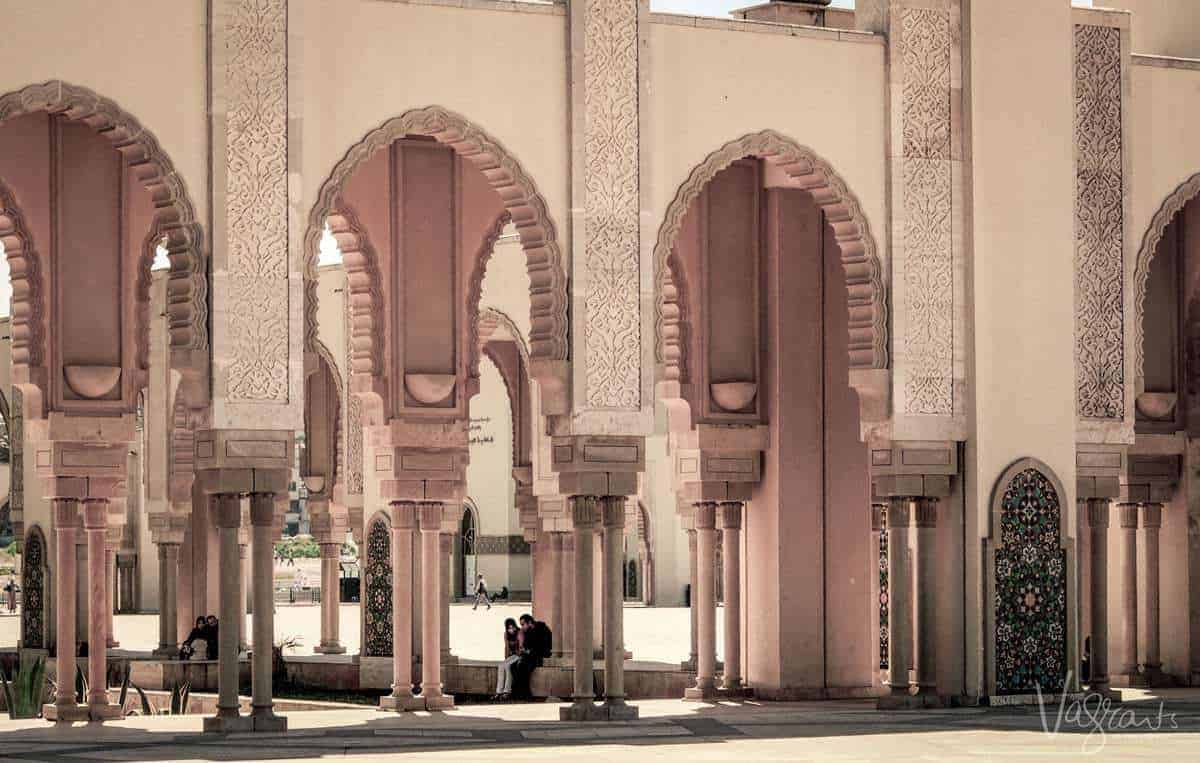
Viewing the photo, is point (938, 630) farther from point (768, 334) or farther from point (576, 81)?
point (576, 81)

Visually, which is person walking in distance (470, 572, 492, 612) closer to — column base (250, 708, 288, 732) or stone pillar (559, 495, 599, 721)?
stone pillar (559, 495, 599, 721)

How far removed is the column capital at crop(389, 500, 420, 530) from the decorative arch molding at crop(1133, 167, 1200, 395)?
450 cm

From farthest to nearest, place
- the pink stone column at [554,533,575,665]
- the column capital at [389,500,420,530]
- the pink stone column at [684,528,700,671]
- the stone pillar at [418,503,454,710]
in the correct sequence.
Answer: the pink stone column at [554,533,575,665], the pink stone column at [684,528,700,671], the column capital at [389,500,420,530], the stone pillar at [418,503,454,710]

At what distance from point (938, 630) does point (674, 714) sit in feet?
5.10

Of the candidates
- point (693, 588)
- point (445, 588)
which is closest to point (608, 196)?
point (693, 588)

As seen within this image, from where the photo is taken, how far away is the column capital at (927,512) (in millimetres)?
12477

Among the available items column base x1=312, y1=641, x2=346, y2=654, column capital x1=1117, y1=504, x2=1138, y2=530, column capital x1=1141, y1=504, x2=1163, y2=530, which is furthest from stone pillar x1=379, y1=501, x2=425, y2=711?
column base x1=312, y1=641, x2=346, y2=654

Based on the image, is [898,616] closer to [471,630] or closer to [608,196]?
[608,196]

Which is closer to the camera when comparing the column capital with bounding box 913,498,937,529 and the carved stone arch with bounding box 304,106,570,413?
the carved stone arch with bounding box 304,106,570,413

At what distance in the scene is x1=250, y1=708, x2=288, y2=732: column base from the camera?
10945 millimetres

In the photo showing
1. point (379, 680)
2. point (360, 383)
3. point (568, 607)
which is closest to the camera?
point (360, 383)

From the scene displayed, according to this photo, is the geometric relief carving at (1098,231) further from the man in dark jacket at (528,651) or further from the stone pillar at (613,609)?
the man in dark jacket at (528,651)

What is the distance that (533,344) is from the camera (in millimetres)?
11625

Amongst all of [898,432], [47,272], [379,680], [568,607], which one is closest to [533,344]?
[898,432]
